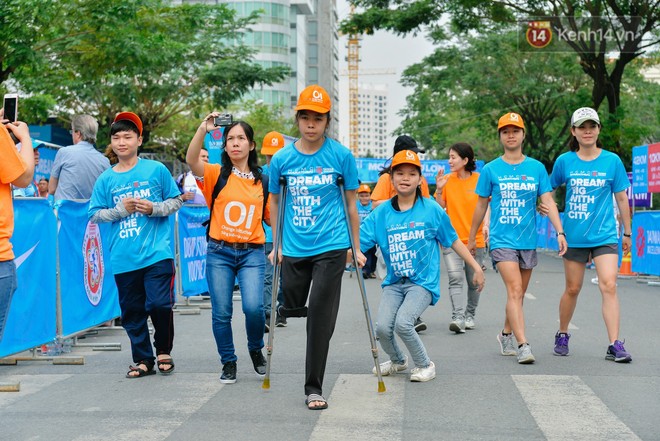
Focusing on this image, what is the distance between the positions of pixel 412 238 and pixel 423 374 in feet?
3.09

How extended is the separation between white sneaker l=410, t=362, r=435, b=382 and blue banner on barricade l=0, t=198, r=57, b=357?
9.77 feet

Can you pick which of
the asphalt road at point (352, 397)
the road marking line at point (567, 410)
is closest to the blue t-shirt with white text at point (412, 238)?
the asphalt road at point (352, 397)

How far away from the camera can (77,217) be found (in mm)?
9273

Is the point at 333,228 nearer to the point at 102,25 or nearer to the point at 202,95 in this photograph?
the point at 102,25

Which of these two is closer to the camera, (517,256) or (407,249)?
(407,249)

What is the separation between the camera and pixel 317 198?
628 cm

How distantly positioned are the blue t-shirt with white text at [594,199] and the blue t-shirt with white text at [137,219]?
10.4 feet

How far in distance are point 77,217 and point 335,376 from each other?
10.7 feet

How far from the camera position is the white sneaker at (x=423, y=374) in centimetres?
699

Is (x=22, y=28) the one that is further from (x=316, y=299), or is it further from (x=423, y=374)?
(x=316, y=299)

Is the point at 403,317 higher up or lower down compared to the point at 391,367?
higher up

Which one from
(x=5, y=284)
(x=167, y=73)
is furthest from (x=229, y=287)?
(x=167, y=73)

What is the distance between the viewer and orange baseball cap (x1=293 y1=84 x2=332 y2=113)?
6.17 metres

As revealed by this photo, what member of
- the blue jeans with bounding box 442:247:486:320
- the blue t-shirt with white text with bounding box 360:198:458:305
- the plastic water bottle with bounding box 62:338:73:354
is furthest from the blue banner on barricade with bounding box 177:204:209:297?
the blue t-shirt with white text with bounding box 360:198:458:305
